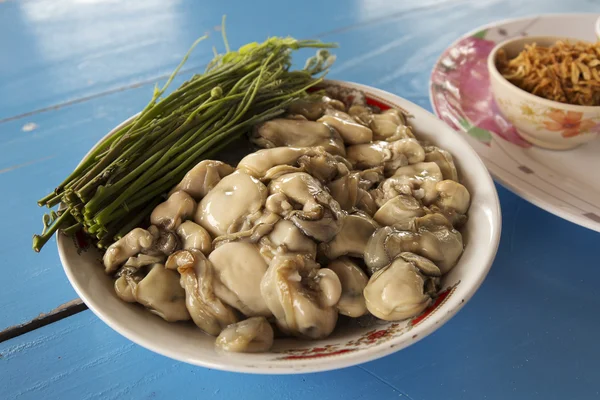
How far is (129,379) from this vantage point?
104 centimetres

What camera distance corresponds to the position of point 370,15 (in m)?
2.47

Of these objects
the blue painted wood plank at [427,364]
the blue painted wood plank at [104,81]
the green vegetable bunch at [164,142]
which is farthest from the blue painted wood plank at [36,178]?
the green vegetable bunch at [164,142]

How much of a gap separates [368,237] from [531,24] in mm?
1502

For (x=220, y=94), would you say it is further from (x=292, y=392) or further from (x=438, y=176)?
(x=292, y=392)

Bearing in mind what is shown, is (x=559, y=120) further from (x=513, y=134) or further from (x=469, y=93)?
(x=469, y=93)

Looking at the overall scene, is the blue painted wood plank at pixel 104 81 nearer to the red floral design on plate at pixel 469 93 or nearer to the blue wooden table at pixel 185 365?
the blue wooden table at pixel 185 365

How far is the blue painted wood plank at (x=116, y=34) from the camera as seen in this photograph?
6.66 feet

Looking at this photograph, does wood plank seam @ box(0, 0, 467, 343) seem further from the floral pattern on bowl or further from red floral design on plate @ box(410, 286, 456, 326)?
the floral pattern on bowl

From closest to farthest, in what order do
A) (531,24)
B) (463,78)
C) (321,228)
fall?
(321,228) → (463,78) → (531,24)

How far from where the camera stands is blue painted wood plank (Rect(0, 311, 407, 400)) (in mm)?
1010

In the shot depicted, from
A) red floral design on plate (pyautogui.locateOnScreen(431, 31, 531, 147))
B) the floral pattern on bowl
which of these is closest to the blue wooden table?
red floral design on plate (pyautogui.locateOnScreen(431, 31, 531, 147))

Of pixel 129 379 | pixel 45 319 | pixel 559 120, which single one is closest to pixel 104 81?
pixel 45 319

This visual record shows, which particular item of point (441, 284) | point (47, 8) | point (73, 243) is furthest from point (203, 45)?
point (441, 284)

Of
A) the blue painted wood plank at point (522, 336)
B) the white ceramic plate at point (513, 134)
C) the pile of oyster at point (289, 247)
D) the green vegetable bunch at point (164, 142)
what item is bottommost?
the blue painted wood plank at point (522, 336)
